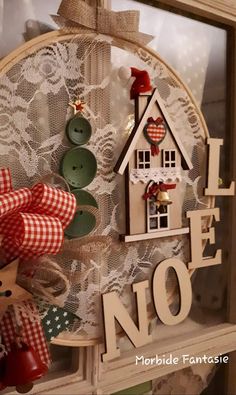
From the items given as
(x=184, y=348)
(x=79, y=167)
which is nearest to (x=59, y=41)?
(x=79, y=167)

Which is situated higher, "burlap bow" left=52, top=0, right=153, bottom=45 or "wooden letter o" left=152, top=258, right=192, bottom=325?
"burlap bow" left=52, top=0, right=153, bottom=45

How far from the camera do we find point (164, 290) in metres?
0.81

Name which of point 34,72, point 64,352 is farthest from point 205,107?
point 64,352

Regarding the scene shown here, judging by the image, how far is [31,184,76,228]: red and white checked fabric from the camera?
60cm

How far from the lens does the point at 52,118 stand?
2.27 ft

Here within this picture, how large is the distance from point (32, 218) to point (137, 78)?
326 millimetres

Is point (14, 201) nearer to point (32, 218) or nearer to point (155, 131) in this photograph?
point (32, 218)

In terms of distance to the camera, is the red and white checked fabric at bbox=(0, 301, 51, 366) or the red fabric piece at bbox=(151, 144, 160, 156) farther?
the red fabric piece at bbox=(151, 144, 160, 156)

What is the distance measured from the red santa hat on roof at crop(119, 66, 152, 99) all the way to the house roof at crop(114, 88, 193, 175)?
0.08 ft

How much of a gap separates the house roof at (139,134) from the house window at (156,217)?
0.29 feet

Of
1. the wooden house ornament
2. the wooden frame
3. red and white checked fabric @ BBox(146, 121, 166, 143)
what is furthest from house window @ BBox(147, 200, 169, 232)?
the wooden frame

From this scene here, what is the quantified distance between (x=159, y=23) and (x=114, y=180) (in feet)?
1.14

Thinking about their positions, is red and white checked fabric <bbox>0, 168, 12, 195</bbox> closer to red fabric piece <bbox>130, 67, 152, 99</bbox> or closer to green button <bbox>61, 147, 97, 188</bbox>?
green button <bbox>61, 147, 97, 188</bbox>

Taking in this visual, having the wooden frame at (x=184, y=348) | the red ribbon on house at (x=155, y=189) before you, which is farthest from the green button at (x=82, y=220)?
the wooden frame at (x=184, y=348)
